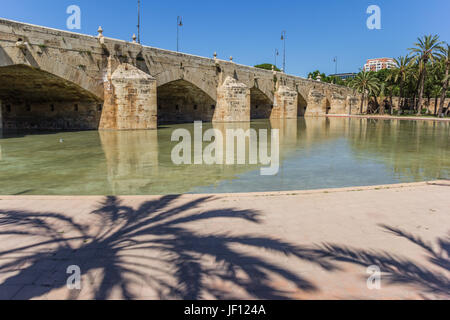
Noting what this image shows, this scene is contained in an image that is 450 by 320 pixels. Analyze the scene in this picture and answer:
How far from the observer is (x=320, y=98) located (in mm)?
44250

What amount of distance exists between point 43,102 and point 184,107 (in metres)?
11.4

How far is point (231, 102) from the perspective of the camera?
91.6 feet

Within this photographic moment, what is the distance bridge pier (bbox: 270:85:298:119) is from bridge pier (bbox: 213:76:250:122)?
8.27 metres

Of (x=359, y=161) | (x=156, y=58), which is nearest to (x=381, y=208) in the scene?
(x=359, y=161)

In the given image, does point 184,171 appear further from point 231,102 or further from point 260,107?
point 260,107

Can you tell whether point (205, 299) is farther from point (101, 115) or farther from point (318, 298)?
point (101, 115)

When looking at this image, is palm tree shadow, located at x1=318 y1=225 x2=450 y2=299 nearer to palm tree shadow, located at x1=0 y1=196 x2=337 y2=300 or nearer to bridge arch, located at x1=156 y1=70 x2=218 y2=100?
palm tree shadow, located at x1=0 y1=196 x2=337 y2=300

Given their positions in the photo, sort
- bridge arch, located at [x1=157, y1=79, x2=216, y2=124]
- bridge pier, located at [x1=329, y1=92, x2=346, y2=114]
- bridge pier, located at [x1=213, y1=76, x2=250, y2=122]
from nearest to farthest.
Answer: bridge pier, located at [x1=213, y1=76, x2=250, y2=122] → bridge arch, located at [x1=157, y1=79, x2=216, y2=124] → bridge pier, located at [x1=329, y1=92, x2=346, y2=114]

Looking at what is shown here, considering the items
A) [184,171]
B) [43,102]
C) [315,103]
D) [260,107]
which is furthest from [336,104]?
[184,171]

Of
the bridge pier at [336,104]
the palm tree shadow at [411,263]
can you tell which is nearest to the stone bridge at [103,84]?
the palm tree shadow at [411,263]

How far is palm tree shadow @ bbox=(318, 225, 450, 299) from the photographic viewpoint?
8.70 ft

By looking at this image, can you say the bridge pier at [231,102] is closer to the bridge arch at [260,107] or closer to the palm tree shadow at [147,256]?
the bridge arch at [260,107]

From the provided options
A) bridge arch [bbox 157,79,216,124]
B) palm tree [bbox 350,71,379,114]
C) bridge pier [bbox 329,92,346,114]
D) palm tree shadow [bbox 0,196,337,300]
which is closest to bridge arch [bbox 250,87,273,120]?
bridge arch [bbox 157,79,216,124]
